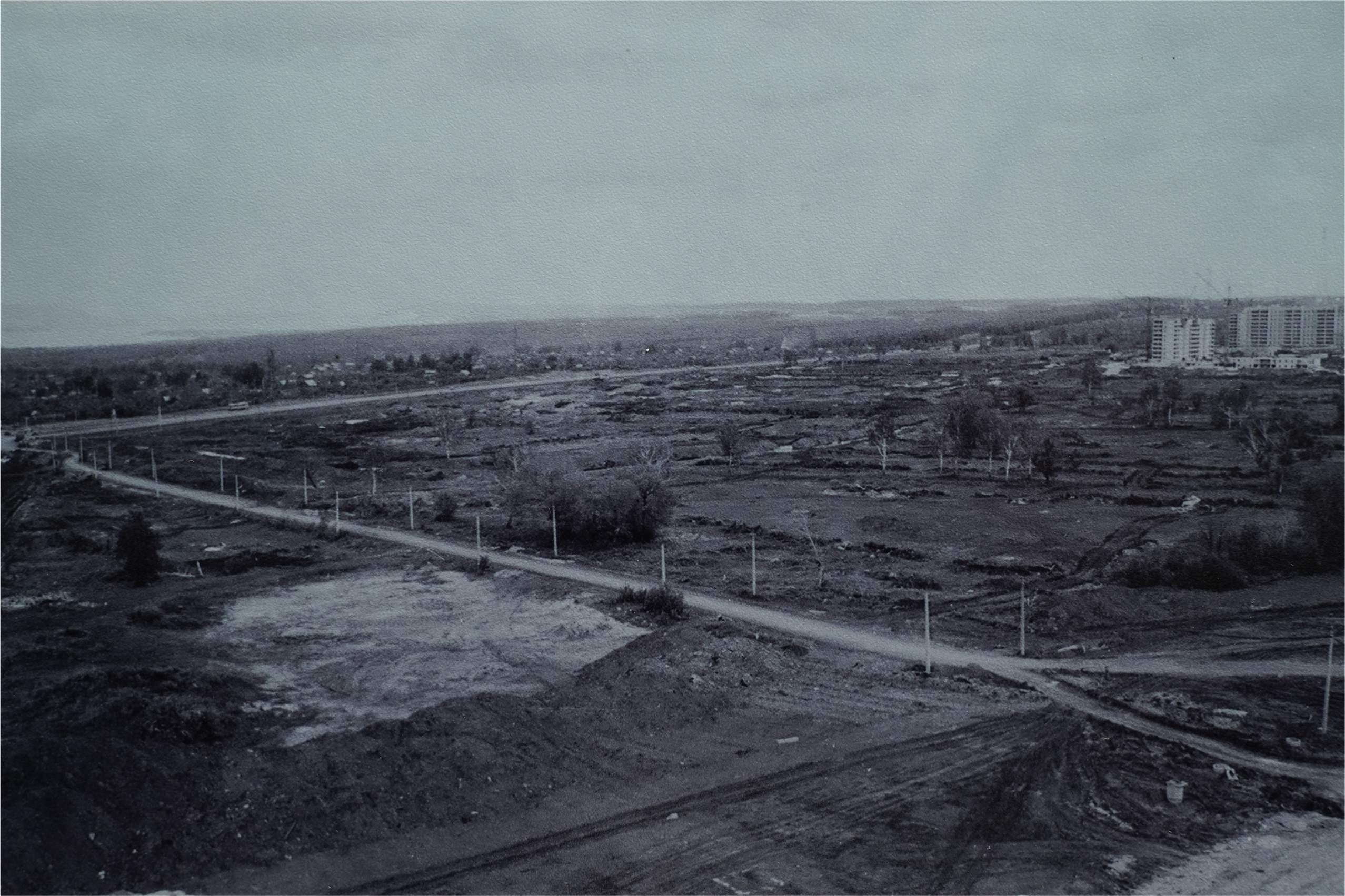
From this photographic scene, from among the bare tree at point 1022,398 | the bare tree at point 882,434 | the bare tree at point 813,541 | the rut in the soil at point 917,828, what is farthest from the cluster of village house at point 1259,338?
the rut in the soil at point 917,828

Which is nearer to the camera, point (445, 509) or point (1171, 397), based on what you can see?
point (445, 509)

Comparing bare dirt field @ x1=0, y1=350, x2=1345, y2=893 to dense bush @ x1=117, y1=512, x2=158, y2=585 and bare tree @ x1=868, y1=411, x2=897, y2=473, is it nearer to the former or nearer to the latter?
dense bush @ x1=117, y1=512, x2=158, y2=585

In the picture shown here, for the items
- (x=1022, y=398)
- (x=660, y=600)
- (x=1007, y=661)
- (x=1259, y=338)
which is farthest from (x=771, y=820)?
(x=1259, y=338)

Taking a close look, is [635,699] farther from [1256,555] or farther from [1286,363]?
[1286,363]

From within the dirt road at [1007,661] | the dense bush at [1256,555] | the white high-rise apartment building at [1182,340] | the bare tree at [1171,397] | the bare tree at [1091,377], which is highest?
the white high-rise apartment building at [1182,340]

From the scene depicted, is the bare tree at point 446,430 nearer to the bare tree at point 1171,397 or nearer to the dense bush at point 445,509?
the dense bush at point 445,509

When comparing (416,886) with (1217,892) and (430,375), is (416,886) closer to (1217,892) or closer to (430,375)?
(1217,892)
